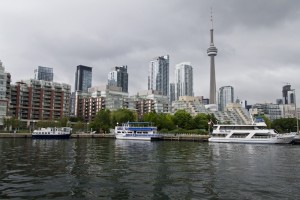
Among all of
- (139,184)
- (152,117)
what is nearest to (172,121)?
(152,117)

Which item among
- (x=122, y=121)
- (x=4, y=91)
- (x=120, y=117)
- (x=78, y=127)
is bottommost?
(x=78, y=127)

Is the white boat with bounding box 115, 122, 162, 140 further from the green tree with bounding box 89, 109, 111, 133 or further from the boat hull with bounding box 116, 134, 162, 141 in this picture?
the green tree with bounding box 89, 109, 111, 133

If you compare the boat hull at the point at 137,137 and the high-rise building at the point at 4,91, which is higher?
the high-rise building at the point at 4,91

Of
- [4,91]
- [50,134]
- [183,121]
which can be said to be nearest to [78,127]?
[4,91]

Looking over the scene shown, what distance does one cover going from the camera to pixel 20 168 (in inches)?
1256

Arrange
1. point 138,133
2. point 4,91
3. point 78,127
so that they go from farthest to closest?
point 78,127
point 4,91
point 138,133

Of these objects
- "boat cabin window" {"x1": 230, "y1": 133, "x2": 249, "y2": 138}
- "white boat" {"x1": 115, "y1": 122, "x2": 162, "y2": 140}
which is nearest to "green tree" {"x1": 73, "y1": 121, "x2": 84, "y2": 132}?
"white boat" {"x1": 115, "y1": 122, "x2": 162, "y2": 140}

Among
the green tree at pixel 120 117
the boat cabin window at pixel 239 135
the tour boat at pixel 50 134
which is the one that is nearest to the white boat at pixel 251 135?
the boat cabin window at pixel 239 135

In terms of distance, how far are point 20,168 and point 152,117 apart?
10954cm

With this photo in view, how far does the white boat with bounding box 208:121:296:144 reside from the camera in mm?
87875

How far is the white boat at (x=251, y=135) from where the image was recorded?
87875mm

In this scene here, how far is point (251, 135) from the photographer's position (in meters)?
90.2

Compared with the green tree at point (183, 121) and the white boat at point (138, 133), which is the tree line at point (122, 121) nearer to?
the green tree at point (183, 121)

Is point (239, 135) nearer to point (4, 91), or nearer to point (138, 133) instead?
point (138, 133)
